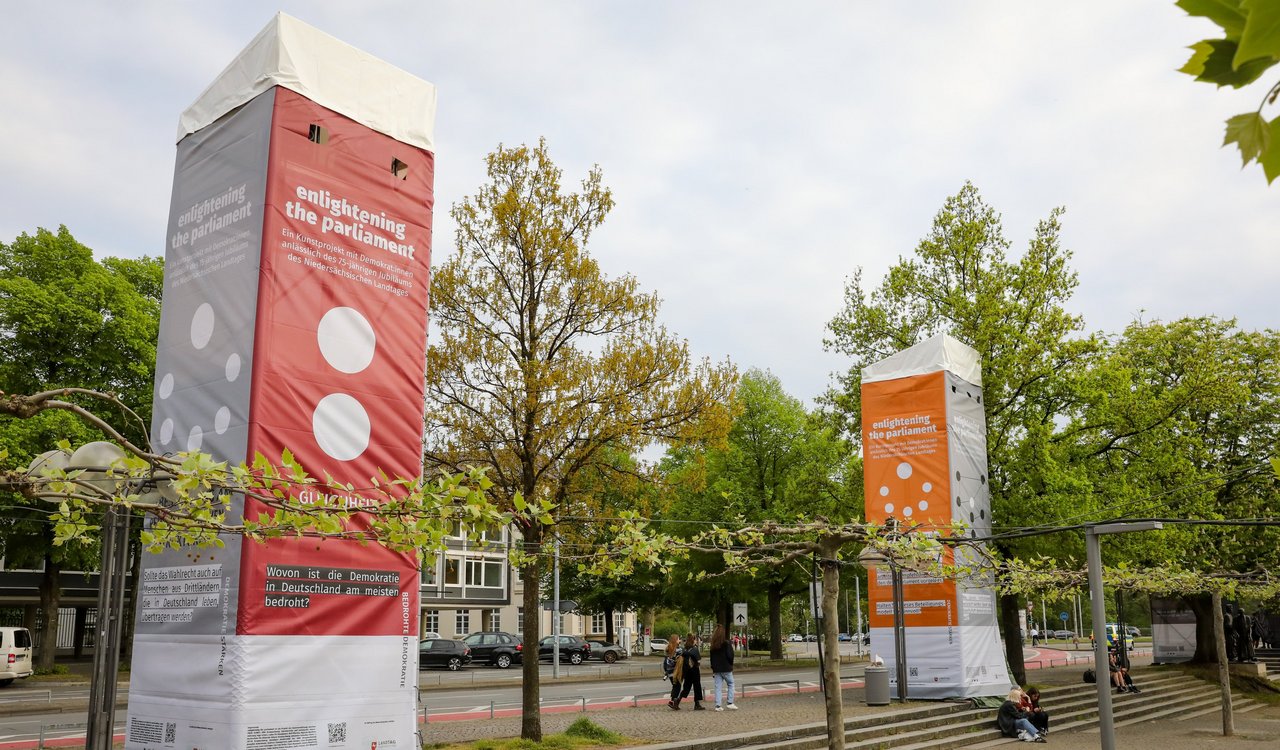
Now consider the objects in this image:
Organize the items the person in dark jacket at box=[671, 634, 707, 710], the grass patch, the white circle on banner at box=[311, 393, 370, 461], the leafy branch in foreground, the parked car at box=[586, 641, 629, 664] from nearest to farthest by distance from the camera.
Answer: the leafy branch in foreground < the white circle on banner at box=[311, 393, 370, 461] < the grass patch < the person in dark jacket at box=[671, 634, 707, 710] < the parked car at box=[586, 641, 629, 664]

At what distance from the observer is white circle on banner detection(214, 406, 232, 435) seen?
10262 millimetres

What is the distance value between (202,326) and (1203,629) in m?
38.6

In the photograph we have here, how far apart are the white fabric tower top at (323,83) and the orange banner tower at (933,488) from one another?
14769 mm

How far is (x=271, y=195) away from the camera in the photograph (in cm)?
1044

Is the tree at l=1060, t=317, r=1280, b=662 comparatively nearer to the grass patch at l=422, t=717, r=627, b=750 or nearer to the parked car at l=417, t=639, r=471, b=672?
the grass patch at l=422, t=717, r=627, b=750

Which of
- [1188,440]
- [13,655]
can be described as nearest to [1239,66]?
[1188,440]

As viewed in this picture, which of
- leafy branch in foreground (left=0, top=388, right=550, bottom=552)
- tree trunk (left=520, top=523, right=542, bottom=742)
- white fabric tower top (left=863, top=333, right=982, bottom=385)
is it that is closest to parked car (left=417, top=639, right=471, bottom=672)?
white fabric tower top (left=863, top=333, right=982, bottom=385)

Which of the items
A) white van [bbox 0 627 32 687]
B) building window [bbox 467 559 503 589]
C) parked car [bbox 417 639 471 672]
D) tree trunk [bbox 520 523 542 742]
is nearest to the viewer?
tree trunk [bbox 520 523 542 742]

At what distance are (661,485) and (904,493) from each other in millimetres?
8300

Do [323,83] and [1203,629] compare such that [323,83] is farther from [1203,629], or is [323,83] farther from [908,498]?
[1203,629]

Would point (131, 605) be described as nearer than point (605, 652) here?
Yes

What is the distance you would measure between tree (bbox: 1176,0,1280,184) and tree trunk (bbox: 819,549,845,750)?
9813mm

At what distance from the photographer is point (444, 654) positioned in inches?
1563

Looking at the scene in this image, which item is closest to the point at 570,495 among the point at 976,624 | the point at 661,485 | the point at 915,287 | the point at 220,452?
the point at 661,485
